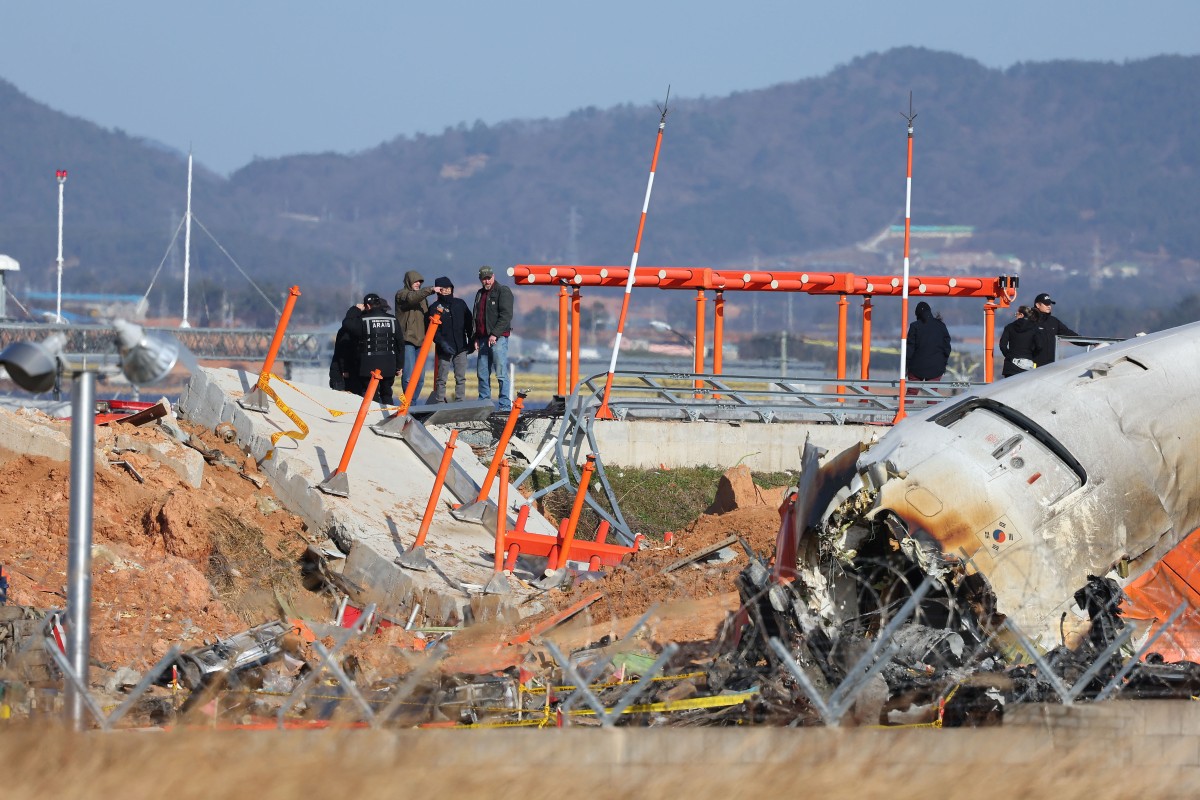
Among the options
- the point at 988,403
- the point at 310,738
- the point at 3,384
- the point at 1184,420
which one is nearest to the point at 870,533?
the point at 988,403

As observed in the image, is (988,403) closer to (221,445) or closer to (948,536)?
(948,536)

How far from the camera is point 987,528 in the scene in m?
11.0

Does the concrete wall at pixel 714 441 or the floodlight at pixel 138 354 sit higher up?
the floodlight at pixel 138 354

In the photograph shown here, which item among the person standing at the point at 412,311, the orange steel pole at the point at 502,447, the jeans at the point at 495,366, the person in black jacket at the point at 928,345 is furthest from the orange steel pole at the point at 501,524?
the person in black jacket at the point at 928,345

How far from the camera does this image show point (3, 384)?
5031 centimetres

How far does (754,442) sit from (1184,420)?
8.82 metres

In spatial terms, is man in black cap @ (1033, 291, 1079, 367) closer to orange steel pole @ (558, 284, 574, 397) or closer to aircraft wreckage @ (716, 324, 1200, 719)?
orange steel pole @ (558, 284, 574, 397)

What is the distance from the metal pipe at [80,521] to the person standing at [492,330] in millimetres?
11459

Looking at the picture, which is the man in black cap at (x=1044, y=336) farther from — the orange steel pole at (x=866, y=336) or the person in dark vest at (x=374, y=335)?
the person in dark vest at (x=374, y=335)

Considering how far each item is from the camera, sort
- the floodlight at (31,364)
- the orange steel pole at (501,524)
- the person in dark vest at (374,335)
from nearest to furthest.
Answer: the floodlight at (31,364)
the orange steel pole at (501,524)
the person in dark vest at (374,335)

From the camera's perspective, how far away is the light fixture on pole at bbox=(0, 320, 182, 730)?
8102mm

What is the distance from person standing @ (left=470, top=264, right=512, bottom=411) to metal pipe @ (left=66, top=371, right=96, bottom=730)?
1146 centimetres

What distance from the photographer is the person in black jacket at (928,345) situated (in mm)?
21906

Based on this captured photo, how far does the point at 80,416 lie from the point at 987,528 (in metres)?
5.65
